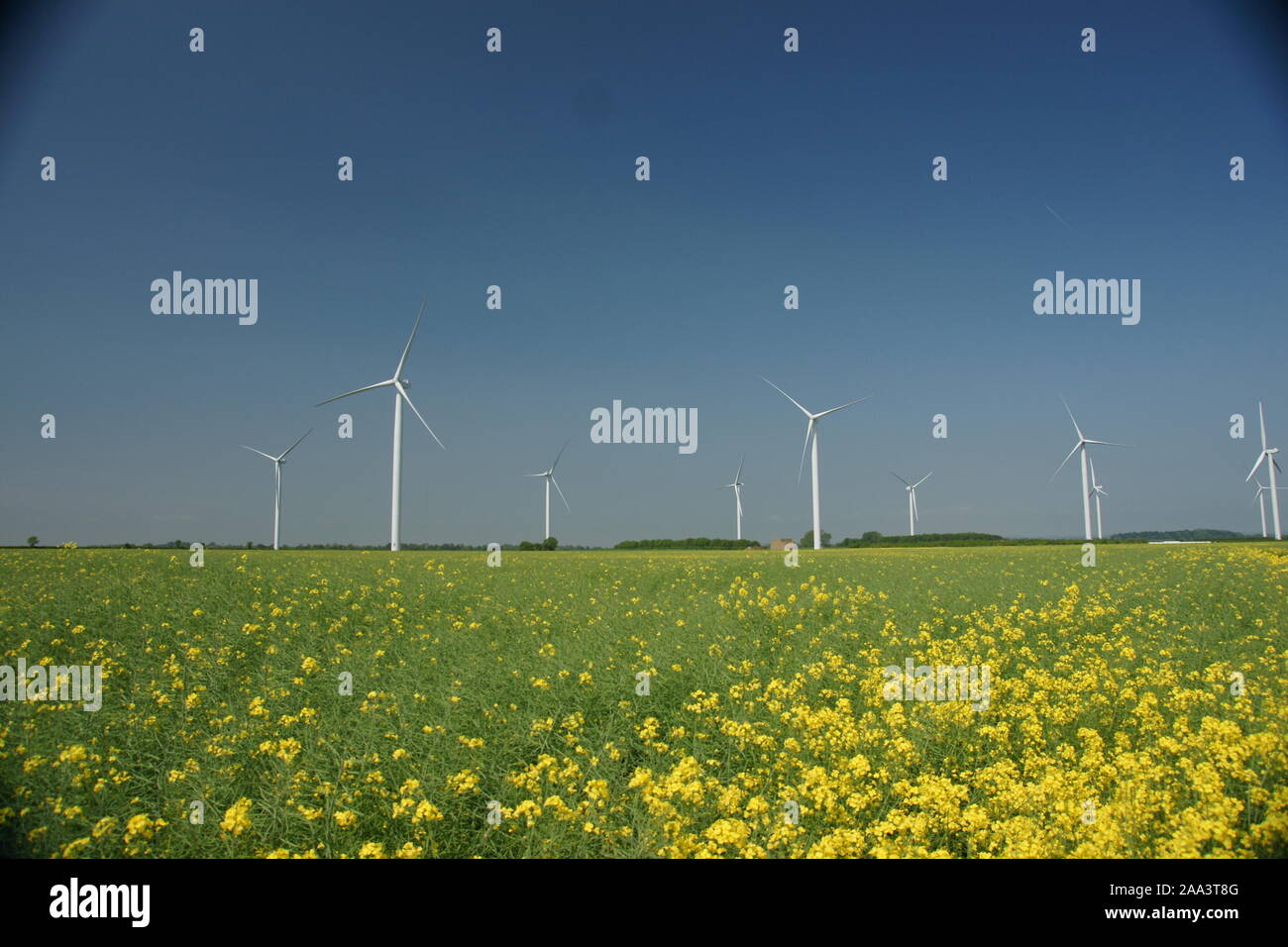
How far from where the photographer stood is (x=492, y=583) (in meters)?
17.0

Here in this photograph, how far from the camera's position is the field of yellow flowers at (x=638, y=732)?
4.55 metres

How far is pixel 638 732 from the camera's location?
6543 mm

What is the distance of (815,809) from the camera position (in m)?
4.85

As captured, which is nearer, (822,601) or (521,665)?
(521,665)

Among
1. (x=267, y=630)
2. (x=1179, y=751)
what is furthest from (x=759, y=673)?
(x=267, y=630)

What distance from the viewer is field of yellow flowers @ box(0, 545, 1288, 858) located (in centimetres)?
455
